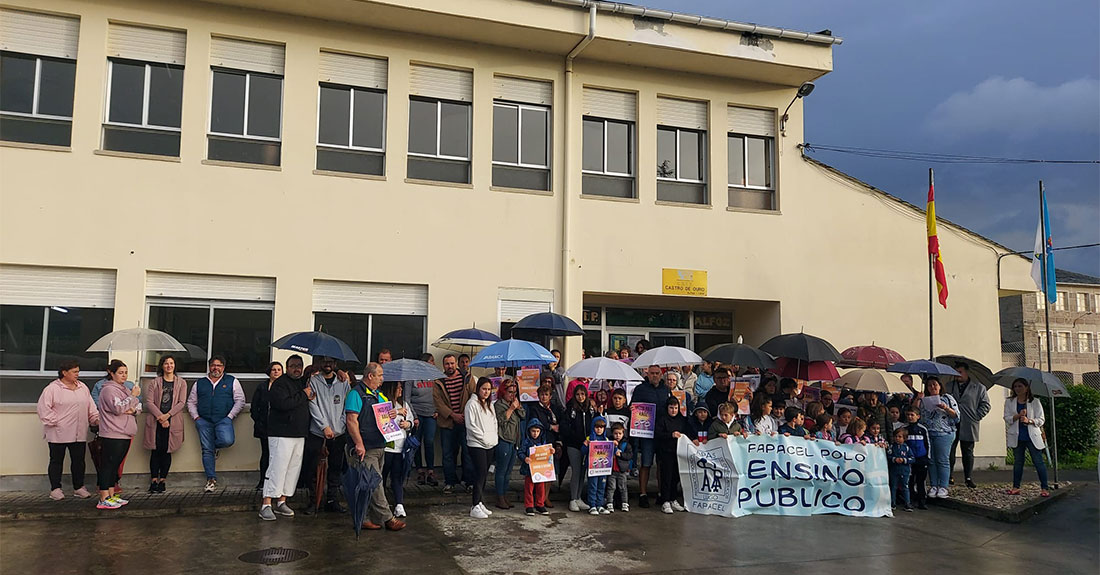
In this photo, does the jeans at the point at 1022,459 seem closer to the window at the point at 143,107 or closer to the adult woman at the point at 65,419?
the adult woman at the point at 65,419

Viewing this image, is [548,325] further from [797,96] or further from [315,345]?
[797,96]

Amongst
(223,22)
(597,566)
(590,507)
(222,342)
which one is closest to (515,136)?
(223,22)

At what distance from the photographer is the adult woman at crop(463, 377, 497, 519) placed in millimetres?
9672

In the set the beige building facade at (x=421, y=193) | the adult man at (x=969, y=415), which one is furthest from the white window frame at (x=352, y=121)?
the adult man at (x=969, y=415)

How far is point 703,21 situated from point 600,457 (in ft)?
27.7

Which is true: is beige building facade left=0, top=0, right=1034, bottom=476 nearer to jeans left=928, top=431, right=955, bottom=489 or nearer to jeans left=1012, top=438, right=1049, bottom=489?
jeans left=928, top=431, right=955, bottom=489

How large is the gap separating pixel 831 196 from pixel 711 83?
3321mm

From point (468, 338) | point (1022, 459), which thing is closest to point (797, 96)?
point (1022, 459)

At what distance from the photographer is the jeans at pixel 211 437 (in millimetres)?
11148

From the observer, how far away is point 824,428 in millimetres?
10859

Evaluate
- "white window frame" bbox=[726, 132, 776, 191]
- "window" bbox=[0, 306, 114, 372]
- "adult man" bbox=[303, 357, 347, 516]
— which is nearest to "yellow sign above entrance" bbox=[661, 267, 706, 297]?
"white window frame" bbox=[726, 132, 776, 191]

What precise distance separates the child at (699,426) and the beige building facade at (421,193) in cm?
353

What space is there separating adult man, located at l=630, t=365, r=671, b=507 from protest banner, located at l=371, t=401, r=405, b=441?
3.44 m

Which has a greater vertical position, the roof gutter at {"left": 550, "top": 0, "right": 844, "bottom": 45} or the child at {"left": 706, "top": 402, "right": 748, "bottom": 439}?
the roof gutter at {"left": 550, "top": 0, "right": 844, "bottom": 45}
